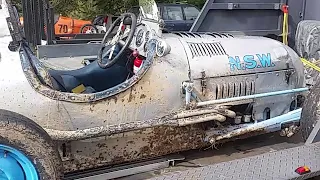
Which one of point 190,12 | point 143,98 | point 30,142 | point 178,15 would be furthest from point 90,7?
point 30,142

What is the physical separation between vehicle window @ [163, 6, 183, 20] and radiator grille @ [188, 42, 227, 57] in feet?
26.8

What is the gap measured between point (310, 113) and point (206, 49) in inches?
42.3

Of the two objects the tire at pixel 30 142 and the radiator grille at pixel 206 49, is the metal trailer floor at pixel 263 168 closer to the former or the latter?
the tire at pixel 30 142

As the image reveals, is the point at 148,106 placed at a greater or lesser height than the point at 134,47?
lesser

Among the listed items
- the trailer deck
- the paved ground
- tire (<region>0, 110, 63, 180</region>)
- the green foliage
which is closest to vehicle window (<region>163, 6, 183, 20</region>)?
the green foliage

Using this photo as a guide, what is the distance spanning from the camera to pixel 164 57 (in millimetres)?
3840

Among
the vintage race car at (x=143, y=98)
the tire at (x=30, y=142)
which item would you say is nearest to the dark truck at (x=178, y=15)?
the vintage race car at (x=143, y=98)

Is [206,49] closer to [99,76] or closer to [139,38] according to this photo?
[139,38]

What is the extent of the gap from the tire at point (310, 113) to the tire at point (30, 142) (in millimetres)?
2219

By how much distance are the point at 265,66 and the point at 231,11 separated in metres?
1.60

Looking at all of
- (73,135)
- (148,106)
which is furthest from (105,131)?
(148,106)

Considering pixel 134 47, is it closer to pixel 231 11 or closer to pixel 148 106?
pixel 148 106

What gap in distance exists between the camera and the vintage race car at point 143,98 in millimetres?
3248

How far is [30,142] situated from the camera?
9.58 feet
